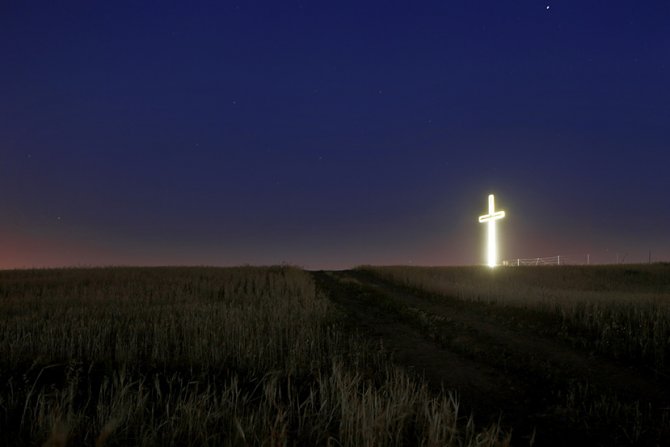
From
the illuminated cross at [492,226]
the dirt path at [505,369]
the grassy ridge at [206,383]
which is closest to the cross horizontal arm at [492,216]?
the illuminated cross at [492,226]

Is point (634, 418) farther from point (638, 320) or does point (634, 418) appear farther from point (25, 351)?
point (25, 351)

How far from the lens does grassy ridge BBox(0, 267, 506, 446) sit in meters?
4.51

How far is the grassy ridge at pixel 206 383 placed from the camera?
14.8ft

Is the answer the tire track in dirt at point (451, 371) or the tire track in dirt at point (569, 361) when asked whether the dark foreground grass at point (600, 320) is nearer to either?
the tire track in dirt at point (569, 361)

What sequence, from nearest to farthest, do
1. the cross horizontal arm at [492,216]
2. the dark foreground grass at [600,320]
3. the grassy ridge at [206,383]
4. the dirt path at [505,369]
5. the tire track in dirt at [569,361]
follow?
the grassy ridge at [206,383], the dirt path at [505,369], the tire track in dirt at [569,361], the dark foreground grass at [600,320], the cross horizontal arm at [492,216]

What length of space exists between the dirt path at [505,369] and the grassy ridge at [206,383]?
794mm

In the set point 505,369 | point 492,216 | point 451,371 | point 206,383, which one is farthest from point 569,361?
point 492,216

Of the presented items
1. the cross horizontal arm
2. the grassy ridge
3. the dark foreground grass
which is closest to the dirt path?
the dark foreground grass

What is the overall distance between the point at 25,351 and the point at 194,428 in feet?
17.2

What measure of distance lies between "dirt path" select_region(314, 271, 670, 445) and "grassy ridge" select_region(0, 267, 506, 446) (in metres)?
0.79

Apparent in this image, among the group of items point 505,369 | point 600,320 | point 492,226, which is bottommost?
point 505,369

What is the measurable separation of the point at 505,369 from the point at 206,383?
17.2 feet

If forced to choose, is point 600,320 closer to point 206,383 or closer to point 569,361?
point 569,361

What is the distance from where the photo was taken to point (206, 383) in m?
7.03
